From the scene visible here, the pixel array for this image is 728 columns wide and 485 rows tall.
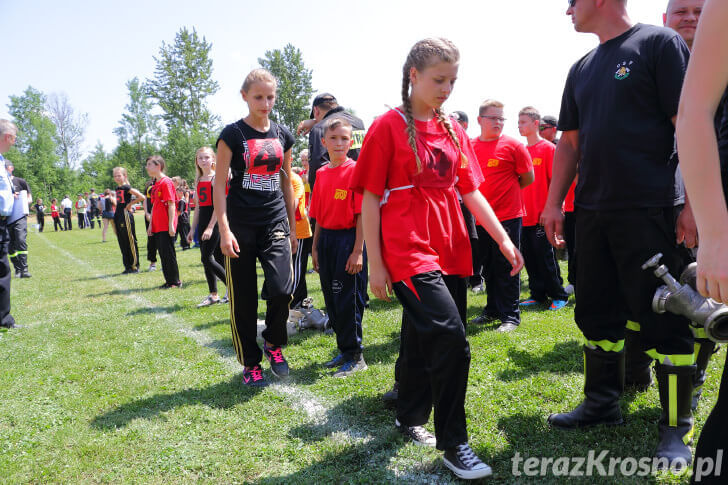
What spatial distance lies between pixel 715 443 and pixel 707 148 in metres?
0.80

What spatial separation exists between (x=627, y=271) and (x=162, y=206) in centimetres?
834

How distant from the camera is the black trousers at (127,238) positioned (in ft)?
36.8

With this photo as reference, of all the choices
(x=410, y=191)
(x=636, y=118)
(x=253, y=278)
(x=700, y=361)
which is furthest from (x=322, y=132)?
(x=700, y=361)

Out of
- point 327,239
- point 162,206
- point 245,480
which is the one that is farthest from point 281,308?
point 162,206

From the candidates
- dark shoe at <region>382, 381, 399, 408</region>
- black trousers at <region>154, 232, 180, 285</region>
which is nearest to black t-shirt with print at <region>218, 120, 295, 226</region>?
dark shoe at <region>382, 381, 399, 408</region>

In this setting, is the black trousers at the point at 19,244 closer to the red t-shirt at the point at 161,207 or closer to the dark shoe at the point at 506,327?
the red t-shirt at the point at 161,207

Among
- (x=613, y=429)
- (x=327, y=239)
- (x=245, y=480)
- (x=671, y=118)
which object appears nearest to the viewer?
(x=671, y=118)

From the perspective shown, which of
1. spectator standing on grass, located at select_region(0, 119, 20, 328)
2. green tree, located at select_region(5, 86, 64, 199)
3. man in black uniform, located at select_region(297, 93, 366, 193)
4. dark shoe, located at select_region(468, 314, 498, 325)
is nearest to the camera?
man in black uniform, located at select_region(297, 93, 366, 193)

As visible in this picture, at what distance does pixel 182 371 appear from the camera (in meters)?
4.52

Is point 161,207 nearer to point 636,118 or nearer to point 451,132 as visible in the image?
point 451,132

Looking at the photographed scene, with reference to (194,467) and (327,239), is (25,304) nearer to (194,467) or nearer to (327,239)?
(327,239)

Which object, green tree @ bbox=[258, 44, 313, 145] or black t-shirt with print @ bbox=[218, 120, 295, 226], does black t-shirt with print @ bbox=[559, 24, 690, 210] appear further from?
green tree @ bbox=[258, 44, 313, 145]

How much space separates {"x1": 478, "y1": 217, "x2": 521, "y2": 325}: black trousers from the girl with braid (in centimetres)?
282

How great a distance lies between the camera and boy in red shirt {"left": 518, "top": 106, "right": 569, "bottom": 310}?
619 cm
